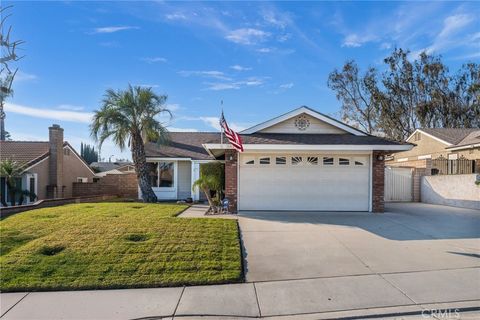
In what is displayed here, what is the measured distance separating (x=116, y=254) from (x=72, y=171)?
17611 mm

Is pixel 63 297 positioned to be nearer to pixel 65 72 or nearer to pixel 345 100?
pixel 65 72

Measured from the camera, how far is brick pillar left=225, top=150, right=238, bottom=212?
12.1 meters

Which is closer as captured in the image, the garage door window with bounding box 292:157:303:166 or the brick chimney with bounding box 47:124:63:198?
the garage door window with bounding box 292:157:303:166

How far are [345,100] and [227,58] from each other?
82.1 ft


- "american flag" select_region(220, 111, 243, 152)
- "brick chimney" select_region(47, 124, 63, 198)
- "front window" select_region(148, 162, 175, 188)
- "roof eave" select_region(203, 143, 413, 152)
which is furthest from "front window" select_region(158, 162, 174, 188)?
"american flag" select_region(220, 111, 243, 152)

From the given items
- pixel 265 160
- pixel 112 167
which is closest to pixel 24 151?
pixel 265 160

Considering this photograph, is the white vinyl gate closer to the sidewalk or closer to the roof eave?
the roof eave

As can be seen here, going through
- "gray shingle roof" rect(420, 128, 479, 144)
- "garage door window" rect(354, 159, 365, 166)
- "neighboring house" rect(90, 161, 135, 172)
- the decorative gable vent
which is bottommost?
"neighboring house" rect(90, 161, 135, 172)

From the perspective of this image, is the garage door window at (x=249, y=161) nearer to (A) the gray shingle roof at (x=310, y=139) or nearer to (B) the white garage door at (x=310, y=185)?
(B) the white garage door at (x=310, y=185)

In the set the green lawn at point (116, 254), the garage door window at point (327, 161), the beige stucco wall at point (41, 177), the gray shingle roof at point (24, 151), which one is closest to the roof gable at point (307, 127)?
the garage door window at point (327, 161)

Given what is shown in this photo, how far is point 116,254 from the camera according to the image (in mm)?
6176

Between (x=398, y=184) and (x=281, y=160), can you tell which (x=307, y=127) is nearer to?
(x=281, y=160)

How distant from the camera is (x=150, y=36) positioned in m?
11.0

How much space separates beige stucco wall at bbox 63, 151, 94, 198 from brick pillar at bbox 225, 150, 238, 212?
40.7 feet
